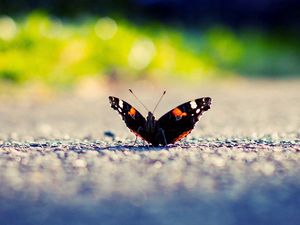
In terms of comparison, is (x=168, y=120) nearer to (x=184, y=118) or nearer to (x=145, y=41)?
(x=184, y=118)

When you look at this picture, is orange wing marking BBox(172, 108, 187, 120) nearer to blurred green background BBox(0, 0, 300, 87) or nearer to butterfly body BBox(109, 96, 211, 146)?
butterfly body BBox(109, 96, 211, 146)

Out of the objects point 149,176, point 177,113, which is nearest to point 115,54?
point 177,113

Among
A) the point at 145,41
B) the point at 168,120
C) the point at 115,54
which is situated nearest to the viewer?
the point at 168,120

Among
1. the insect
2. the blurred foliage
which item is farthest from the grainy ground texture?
the blurred foliage

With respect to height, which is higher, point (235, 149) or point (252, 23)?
point (252, 23)

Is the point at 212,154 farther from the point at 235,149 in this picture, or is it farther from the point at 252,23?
the point at 252,23

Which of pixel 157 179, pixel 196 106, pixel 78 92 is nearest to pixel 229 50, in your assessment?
pixel 78 92

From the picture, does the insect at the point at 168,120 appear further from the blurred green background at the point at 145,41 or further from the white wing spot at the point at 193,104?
the blurred green background at the point at 145,41
